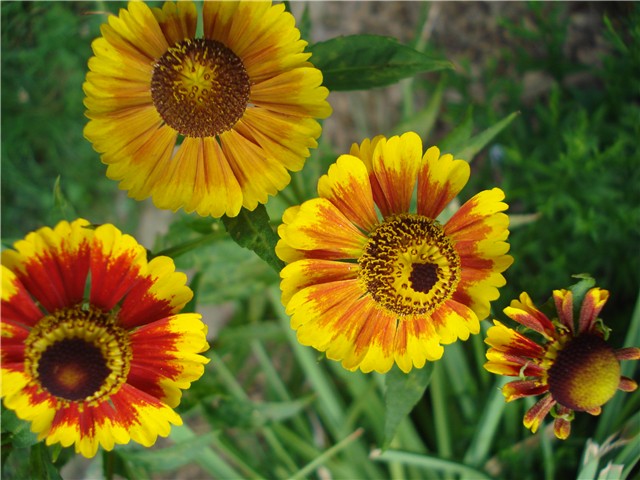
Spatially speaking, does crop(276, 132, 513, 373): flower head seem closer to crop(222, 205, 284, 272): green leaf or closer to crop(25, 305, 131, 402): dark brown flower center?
crop(222, 205, 284, 272): green leaf

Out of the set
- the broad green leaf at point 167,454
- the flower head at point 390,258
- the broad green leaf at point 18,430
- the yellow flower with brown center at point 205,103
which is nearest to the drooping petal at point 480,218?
the flower head at point 390,258

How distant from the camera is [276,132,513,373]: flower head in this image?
93 centimetres

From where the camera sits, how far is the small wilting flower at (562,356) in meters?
0.93

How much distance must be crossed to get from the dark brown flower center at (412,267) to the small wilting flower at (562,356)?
89 mm

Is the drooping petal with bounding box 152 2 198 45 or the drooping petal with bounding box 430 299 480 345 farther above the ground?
the drooping petal with bounding box 152 2 198 45

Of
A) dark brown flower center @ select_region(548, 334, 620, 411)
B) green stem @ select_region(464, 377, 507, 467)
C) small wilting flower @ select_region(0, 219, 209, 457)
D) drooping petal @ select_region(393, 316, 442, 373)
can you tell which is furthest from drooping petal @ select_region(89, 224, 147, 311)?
green stem @ select_region(464, 377, 507, 467)

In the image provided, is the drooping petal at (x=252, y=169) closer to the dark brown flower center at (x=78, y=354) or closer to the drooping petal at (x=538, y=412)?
the dark brown flower center at (x=78, y=354)

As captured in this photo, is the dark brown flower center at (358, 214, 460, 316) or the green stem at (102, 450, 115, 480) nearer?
the dark brown flower center at (358, 214, 460, 316)

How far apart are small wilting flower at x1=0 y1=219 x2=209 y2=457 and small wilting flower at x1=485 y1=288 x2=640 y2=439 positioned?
405 millimetres

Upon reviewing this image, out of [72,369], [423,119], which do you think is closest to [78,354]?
[72,369]

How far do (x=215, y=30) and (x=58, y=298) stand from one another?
0.42m

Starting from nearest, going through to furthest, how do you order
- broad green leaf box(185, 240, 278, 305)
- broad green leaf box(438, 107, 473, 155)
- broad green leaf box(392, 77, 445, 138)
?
broad green leaf box(438, 107, 473, 155)
broad green leaf box(185, 240, 278, 305)
broad green leaf box(392, 77, 445, 138)

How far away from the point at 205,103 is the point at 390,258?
1.06ft

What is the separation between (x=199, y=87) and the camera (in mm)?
938
